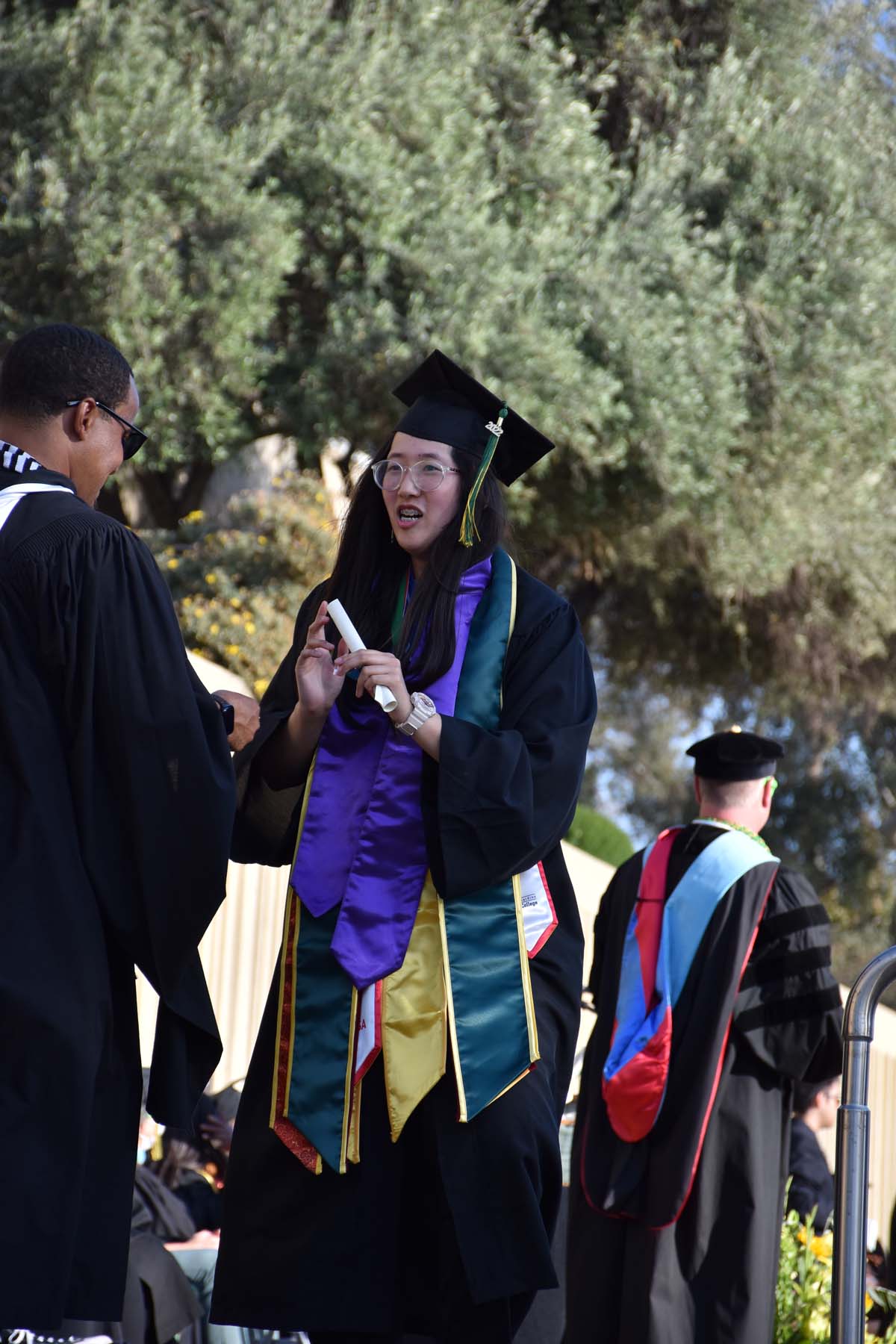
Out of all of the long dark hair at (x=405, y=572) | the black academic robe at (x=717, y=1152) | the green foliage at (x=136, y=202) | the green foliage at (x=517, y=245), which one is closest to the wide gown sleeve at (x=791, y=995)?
the black academic robe at (x=717, y=1152)

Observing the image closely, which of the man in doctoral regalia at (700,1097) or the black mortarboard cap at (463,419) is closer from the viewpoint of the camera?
the black mortarboard cap at (463,419)

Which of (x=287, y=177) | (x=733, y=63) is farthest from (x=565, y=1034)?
(x=733, y=63)

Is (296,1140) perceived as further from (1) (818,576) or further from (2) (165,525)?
(1) (818,576)

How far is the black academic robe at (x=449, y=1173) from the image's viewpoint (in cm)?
269

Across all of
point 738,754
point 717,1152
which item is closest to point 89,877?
point 717,1152

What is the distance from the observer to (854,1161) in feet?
9.36

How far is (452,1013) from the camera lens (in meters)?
2.77

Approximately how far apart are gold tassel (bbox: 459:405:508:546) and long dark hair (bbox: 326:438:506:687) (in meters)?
0.02

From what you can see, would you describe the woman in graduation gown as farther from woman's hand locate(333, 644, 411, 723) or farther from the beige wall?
the beige wall

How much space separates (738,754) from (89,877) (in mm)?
2965

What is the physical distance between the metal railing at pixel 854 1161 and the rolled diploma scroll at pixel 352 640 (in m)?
1.01

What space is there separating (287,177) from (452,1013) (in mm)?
7728

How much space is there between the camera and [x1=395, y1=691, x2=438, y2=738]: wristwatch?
2766mm

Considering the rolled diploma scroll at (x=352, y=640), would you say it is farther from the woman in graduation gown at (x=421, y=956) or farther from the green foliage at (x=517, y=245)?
the green foliage at (x=517, y=245)
